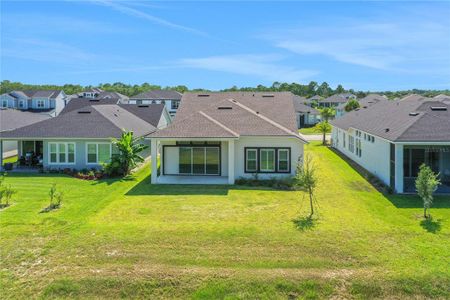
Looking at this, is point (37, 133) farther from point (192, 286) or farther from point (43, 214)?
point (192, 286)

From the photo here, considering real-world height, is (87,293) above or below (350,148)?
below

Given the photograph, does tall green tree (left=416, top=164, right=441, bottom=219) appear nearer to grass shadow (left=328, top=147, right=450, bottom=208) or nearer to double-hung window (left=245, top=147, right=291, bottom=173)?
grass shadow (left=328, top=147, right=450, bottom=208)

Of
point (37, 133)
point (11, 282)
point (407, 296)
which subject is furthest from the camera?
point (37, 133)

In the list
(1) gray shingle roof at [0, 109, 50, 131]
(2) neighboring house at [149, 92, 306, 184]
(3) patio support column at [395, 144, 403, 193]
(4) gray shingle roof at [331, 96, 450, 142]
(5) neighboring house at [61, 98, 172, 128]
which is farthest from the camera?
(5) neighboring house at [61, 98, 172, 128]

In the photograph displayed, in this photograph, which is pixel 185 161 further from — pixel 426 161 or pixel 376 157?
pixel 426 161

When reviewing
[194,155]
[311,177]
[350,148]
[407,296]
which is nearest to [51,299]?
[407,296]

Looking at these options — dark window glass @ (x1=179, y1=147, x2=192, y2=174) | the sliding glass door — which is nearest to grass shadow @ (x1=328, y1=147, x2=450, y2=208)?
the sliding glass door

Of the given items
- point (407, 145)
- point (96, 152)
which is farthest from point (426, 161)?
point (96, 152)
